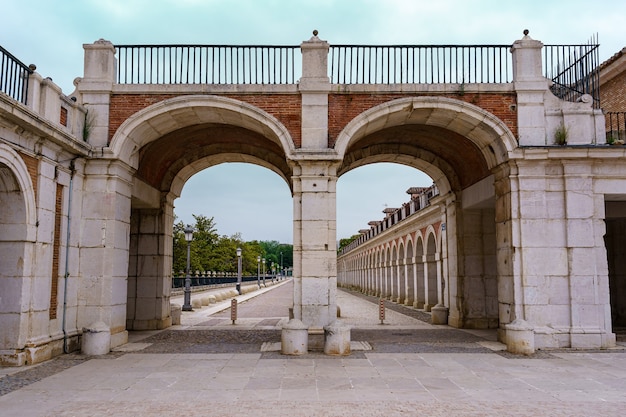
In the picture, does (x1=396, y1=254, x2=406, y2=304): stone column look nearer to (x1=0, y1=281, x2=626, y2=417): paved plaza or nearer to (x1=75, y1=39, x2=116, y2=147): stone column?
(x1=0, y1=281, x2=626, y2=417): paved plaza

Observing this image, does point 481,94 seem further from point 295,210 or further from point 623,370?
point 623,370

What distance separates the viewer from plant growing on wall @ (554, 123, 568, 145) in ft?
41.1

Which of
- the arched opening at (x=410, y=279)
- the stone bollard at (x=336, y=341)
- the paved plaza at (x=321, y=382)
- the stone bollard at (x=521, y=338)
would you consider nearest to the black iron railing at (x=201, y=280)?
the arched opening at (x=410, y=279)

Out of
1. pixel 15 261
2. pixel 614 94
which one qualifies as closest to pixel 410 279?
pixel 614 94

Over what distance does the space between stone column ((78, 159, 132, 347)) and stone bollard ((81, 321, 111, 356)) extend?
0.69 meters

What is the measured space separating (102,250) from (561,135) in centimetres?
1116

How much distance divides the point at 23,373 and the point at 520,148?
11.4 metres

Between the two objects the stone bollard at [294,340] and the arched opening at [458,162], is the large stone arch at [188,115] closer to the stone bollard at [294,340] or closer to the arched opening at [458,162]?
the arched opening at [458,162]

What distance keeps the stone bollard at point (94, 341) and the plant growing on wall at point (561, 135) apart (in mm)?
11307

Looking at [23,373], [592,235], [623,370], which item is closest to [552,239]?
[592,235]

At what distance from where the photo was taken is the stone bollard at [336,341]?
36.7 ft

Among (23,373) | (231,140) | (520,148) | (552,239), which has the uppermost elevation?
(231,140)

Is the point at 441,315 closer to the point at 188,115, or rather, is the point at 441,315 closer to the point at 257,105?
the point at 257,105

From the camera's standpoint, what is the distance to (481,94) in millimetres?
12852
